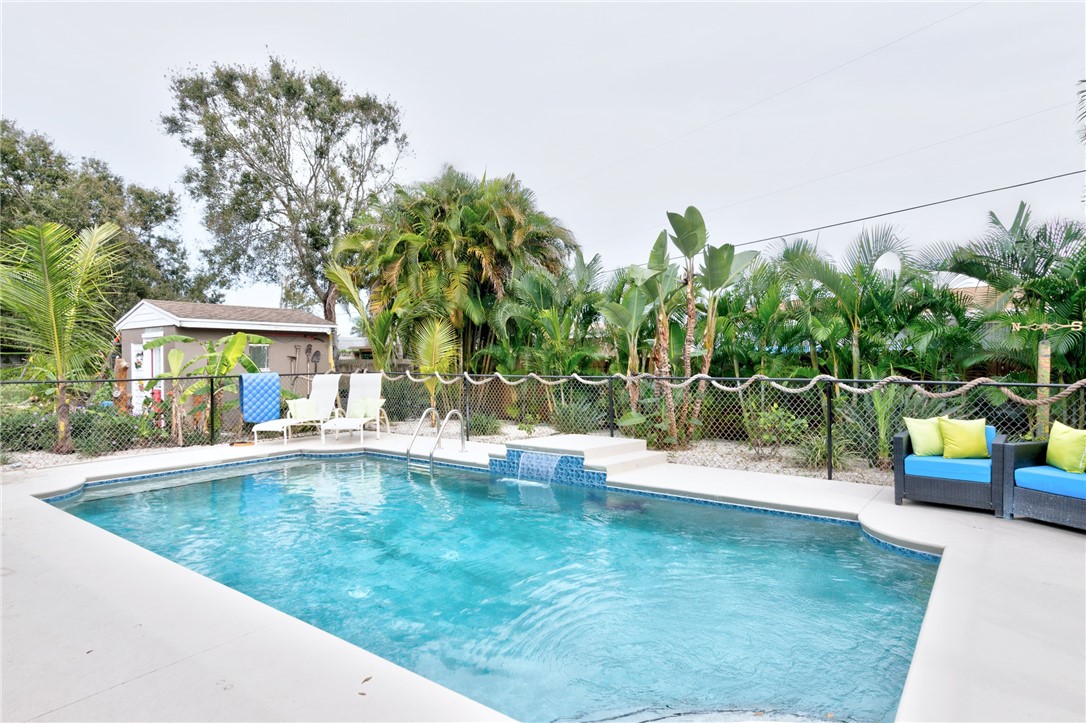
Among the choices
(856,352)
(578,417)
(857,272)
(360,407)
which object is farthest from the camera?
(360,407)

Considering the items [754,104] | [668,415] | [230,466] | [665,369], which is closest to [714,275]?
[665,369]

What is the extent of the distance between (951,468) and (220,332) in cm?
1422

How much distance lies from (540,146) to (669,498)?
1740 centimetres

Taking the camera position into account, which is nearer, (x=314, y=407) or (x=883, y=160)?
(x=314, y=407)

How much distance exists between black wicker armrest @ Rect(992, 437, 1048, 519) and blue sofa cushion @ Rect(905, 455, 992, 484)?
0.32 ft

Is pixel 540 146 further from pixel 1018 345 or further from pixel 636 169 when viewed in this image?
pixel 1018 345

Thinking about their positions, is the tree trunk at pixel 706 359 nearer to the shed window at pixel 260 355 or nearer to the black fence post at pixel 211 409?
the black fence post at pixel 211 409

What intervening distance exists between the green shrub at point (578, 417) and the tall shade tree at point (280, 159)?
1219 centimetres

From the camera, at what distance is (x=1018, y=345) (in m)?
6.82

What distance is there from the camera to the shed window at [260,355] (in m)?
13.9

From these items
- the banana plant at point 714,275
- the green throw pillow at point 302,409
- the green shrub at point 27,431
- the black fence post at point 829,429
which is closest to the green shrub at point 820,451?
the black fence post at point 829,429

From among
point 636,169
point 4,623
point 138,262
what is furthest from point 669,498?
point 138,262

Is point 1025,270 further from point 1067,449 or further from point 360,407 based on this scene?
point 360,407

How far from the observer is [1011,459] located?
4.95m
